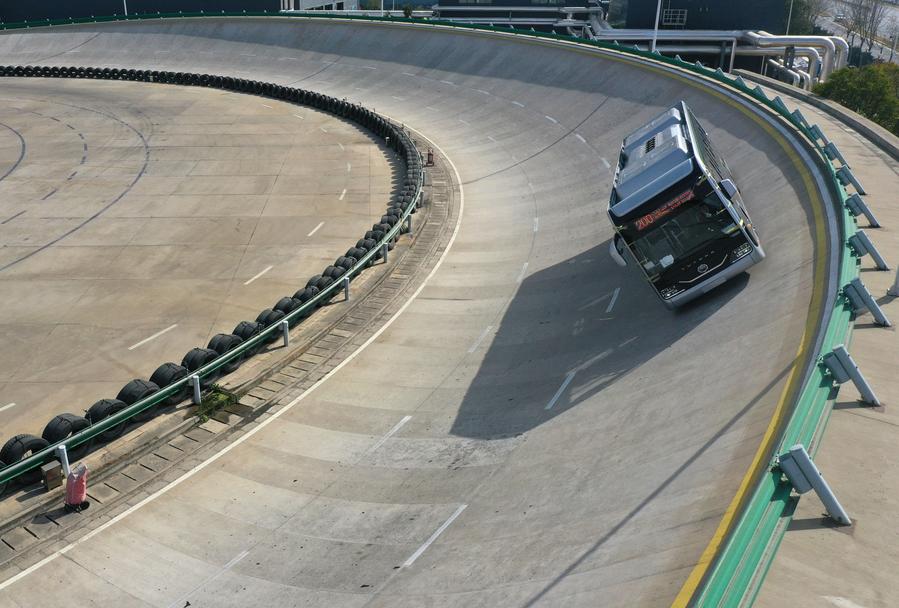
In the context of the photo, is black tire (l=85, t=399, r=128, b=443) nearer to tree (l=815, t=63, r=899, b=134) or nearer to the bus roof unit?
the bus roof unit

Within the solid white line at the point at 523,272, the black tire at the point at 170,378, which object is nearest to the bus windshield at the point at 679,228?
the solid white line at the point at 523,272

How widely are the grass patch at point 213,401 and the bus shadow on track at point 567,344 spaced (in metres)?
5.01

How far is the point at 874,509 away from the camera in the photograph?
1017 cm

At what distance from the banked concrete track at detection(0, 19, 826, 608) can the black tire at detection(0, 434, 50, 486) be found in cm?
205

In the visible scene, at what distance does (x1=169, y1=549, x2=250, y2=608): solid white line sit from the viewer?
1234 centimetres

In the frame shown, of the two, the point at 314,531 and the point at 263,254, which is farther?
the point at 263,254

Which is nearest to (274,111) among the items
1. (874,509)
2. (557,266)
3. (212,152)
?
(212,152)

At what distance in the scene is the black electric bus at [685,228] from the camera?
718 inches

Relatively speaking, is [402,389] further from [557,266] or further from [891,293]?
[891,293]

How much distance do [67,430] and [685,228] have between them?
13.4m

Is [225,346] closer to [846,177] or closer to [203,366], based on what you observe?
[203,366]

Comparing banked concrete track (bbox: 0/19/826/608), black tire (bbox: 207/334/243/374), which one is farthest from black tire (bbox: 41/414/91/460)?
black tire (bbox: 207/334/243/374)

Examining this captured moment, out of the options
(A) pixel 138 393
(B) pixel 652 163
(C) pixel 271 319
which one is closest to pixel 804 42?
(B) pixel 652 163

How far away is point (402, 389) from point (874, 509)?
11.1 metres
